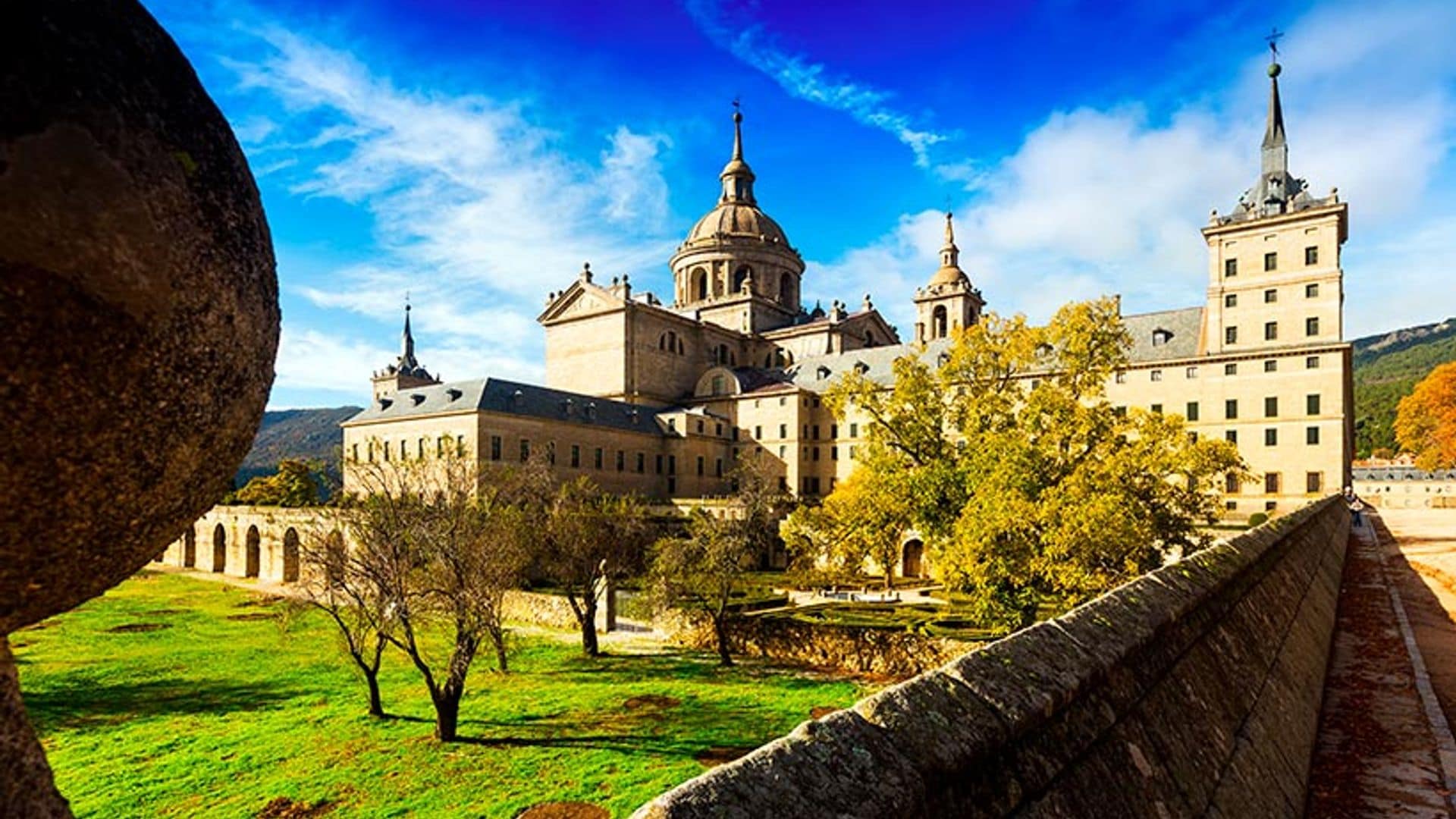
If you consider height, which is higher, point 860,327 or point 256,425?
point 860,327

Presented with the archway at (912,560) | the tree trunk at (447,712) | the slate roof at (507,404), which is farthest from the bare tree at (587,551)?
the archway at (912,560)

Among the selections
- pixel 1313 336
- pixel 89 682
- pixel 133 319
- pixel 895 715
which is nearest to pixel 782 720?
pixel 895 715

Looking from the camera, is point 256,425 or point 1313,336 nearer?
point 256,425

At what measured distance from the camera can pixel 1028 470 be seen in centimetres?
2044

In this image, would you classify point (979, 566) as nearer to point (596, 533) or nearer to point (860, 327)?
point (596, 533)

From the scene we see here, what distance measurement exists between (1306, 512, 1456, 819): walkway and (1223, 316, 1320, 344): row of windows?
1439 inches

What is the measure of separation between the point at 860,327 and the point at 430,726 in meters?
60.7

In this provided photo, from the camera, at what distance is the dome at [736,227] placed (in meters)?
76.3

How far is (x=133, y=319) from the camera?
5.91 ft

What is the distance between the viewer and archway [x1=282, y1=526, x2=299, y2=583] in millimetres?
47281

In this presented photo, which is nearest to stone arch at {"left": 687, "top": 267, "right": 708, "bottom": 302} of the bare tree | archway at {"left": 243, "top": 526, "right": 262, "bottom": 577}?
archway at {"left": 243, "top": 526, "right": 262, "bottom": 577}

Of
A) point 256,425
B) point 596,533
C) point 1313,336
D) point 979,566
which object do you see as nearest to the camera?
point 256,425

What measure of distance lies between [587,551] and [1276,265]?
4369 cm

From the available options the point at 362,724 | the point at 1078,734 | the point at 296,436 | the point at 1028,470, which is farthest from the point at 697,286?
the point at 296,436
